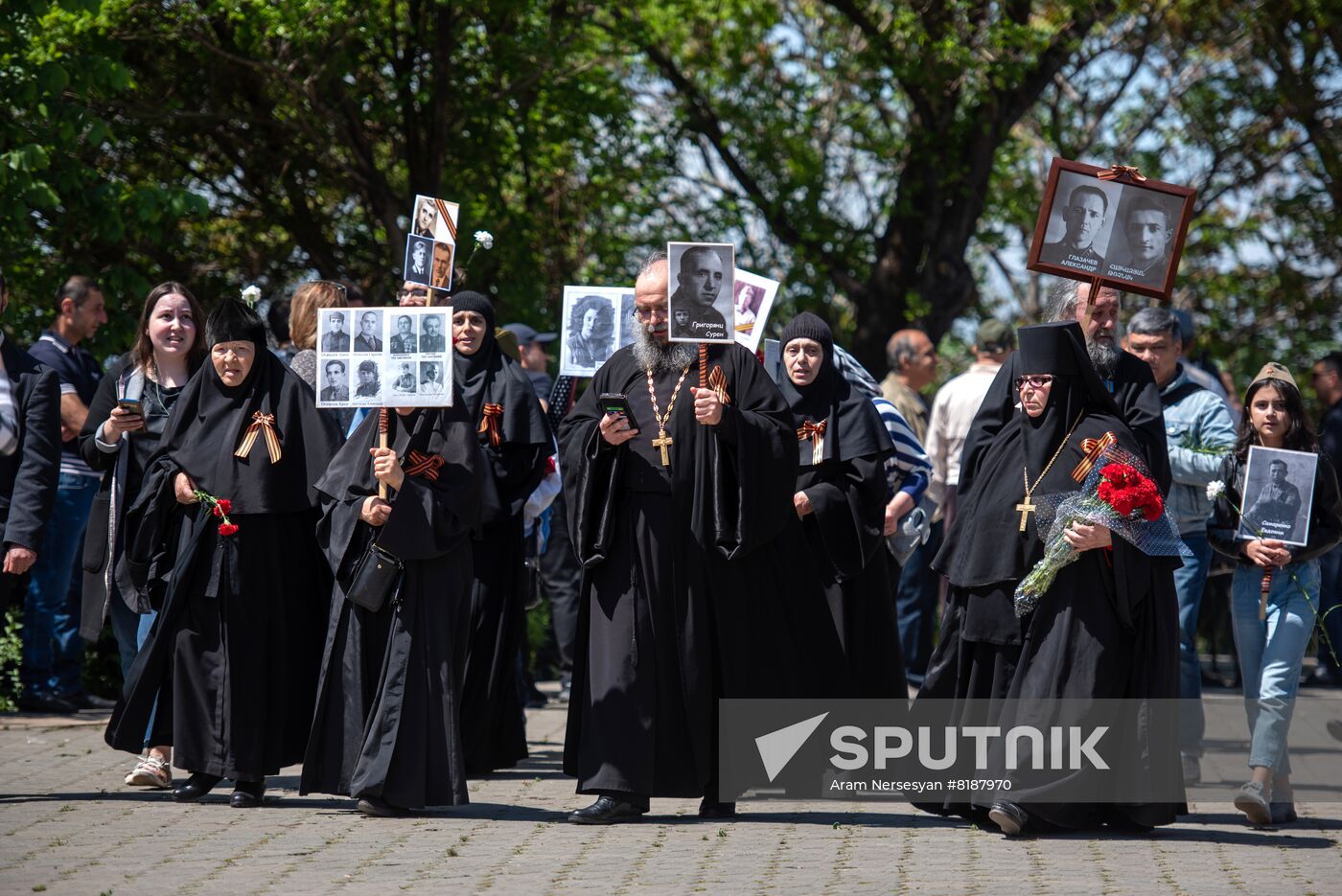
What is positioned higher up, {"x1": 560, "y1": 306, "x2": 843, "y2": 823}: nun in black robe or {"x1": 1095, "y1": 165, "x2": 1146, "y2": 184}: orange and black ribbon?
{"x1": 1095, "y1": 165, "x2": 1146, "y2": 184}: orange and black ribbon

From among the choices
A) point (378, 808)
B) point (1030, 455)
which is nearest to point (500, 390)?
point (378, 808)

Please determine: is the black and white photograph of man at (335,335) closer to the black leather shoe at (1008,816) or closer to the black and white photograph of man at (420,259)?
the black and white photograph of man at (420,259)

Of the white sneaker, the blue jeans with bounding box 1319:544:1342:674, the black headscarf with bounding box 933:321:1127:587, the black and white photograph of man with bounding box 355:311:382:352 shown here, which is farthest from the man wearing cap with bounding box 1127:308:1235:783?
the white sneaker

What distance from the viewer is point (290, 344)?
9.68 metres

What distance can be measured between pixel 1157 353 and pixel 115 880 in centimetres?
549

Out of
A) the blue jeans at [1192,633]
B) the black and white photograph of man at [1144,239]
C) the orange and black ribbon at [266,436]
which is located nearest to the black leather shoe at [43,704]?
the orange and black ribbon at [266,436]

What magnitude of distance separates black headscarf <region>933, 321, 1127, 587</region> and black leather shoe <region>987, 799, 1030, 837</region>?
0.90m

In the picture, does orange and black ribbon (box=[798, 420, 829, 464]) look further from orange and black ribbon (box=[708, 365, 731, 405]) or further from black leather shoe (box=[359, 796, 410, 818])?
black leather shoe (box=[359, 796, 410, 818])

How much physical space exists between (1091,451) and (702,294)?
1685 millimetres

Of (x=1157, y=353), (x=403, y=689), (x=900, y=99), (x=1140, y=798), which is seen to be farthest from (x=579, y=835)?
(x=900, y=99)

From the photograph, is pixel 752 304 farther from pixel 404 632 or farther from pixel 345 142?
pixel 345 142

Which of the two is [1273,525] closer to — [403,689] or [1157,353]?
[1157,353]

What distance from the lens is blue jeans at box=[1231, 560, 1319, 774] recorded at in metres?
7.42

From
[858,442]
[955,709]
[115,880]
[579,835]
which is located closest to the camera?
[115,880]
